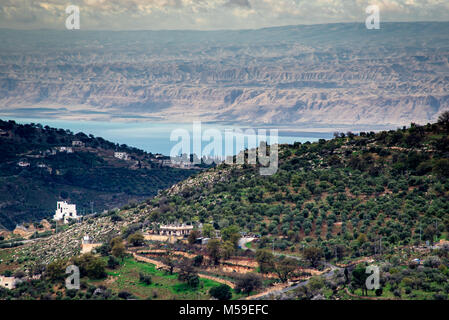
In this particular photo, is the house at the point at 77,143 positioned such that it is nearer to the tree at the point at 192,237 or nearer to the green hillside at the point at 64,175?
the green hillside at the point at 64,175

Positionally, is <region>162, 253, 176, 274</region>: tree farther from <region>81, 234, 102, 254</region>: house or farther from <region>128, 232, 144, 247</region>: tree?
<region>81, 234, 102, 254</region>: house

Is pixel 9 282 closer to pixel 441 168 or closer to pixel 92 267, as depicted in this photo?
pixel 92 267

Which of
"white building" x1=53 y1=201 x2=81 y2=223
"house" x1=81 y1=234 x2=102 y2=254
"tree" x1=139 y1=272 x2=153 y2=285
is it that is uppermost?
"tree" x1=139 y1=272 x2=153 y2=285

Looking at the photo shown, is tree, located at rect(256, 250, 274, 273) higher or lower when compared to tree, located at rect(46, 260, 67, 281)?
higher

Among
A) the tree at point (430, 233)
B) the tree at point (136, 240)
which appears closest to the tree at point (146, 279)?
the tree at point (136, 240)

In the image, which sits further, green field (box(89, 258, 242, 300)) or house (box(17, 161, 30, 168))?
house (box(17, 161, 30, 168))

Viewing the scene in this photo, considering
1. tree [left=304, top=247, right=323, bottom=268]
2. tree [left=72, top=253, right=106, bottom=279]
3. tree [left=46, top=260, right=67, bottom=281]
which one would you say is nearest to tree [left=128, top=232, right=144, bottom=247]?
tree [left=72, top=253, right=106, bottom=279]
